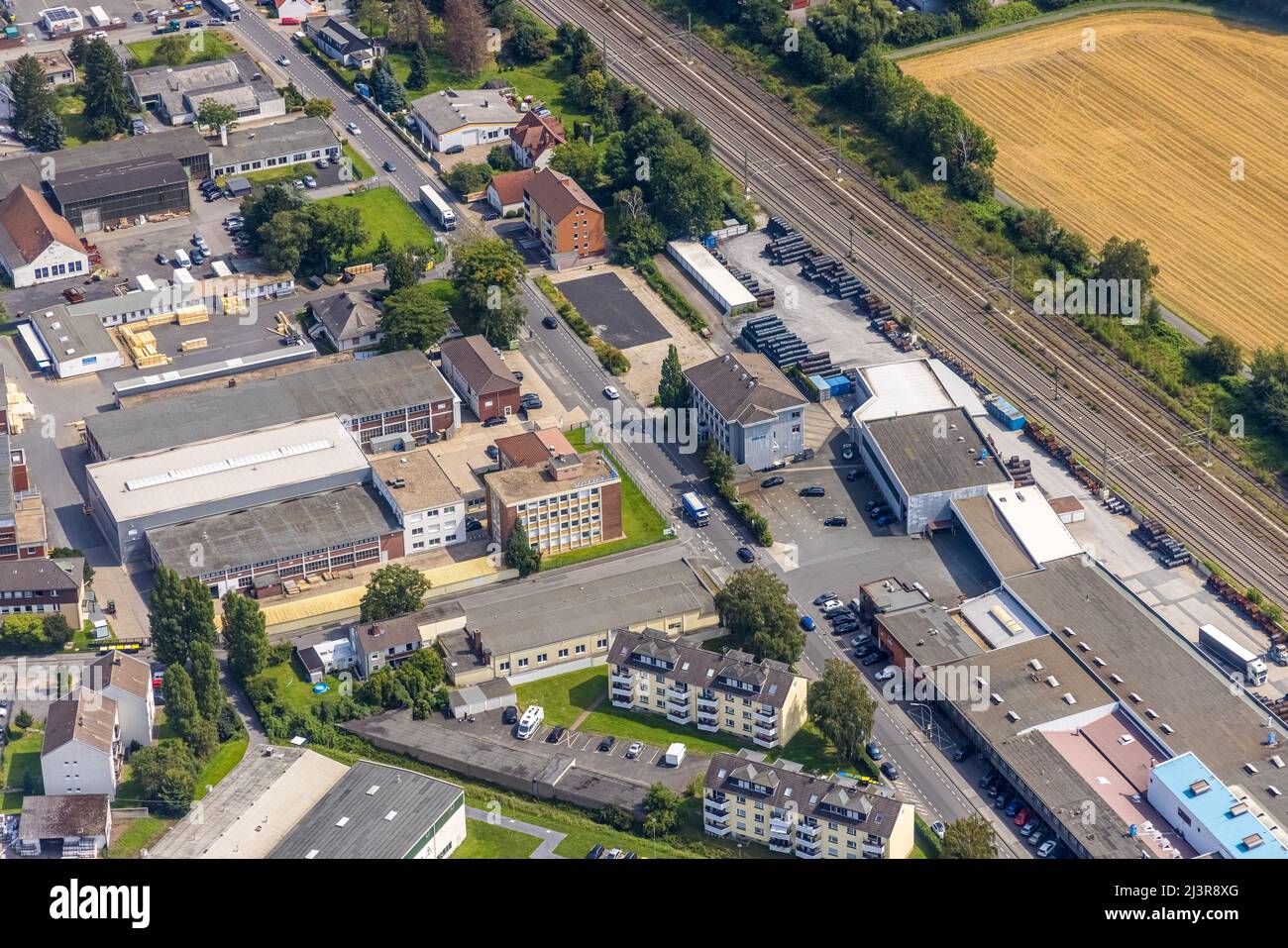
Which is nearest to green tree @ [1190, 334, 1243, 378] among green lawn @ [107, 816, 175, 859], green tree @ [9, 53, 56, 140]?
green lawn @ [107, 816, 175, 859]

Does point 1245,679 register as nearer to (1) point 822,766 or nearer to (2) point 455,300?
(1) point 822,766

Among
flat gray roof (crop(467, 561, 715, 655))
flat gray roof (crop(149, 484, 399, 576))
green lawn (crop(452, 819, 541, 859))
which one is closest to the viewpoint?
green lawn (crop(452, 819, 541, 859))

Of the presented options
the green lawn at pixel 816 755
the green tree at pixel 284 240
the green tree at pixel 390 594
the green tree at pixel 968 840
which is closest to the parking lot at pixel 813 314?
the green tree at pixel 284 240

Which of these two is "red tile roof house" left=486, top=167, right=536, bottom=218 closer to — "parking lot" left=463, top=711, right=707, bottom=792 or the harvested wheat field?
the harvested wheat field

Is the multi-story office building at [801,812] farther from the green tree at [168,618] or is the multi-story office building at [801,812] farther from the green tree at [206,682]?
the green tree at [168,618]

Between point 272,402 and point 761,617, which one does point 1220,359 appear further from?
point 272,402

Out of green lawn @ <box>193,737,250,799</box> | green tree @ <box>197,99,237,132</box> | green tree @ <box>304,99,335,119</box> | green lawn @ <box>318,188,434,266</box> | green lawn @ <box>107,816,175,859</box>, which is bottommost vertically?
green lawn @ <box>193,737,250,799</box>

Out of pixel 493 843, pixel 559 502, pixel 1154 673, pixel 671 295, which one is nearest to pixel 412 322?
pixel 671 295
